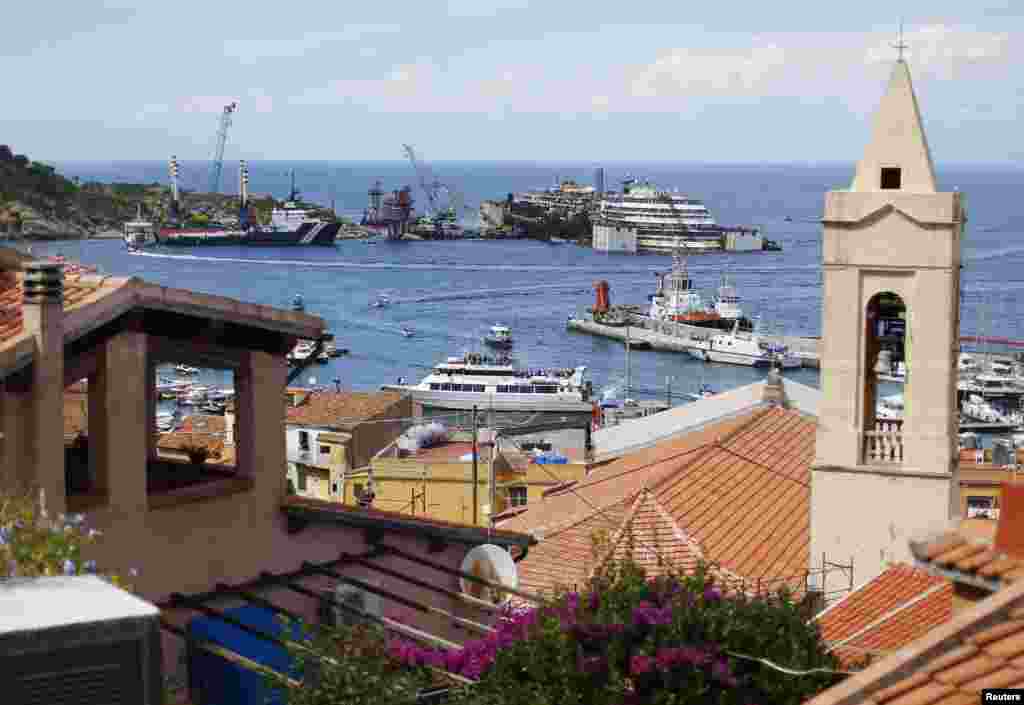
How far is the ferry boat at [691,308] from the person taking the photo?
69.4 meters

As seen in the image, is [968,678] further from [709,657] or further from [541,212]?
[541,212]

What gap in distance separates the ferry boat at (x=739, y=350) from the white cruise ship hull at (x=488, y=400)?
38.8 feet

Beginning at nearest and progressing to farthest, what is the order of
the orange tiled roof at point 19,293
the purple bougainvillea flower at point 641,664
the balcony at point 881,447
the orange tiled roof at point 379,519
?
1. the purple bougainvillea flower at point 641,664
2. the orange tiled roof at point 19,293
3. the orange tiled roof at point 379,519
4. the balcony at point 881,447

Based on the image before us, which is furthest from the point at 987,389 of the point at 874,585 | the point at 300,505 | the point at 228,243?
the point at 228,243

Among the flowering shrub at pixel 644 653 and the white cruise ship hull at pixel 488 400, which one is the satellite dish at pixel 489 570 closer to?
the flowering shrub at pixel 644 653

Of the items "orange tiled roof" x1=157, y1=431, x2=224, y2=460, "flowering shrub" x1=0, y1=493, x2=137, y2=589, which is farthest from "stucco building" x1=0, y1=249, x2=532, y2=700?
"orange tiled roof" x1=157, y1=431, x2=224, y2=460

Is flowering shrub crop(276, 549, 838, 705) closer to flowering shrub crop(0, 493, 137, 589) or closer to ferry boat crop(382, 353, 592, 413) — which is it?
flowering shrub crop(0, 493, 137, 589)

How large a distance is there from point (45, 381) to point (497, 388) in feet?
149

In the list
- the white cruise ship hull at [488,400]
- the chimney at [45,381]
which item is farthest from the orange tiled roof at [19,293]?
the white cruise ship hull at [488,400]

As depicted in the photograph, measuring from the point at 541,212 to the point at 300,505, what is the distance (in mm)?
129087

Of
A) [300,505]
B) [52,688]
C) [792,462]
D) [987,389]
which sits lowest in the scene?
[987,389]

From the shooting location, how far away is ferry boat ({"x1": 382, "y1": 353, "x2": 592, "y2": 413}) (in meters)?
48.7

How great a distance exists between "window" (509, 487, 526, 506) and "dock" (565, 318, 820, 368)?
143 ft

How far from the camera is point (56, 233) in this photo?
11588cm
